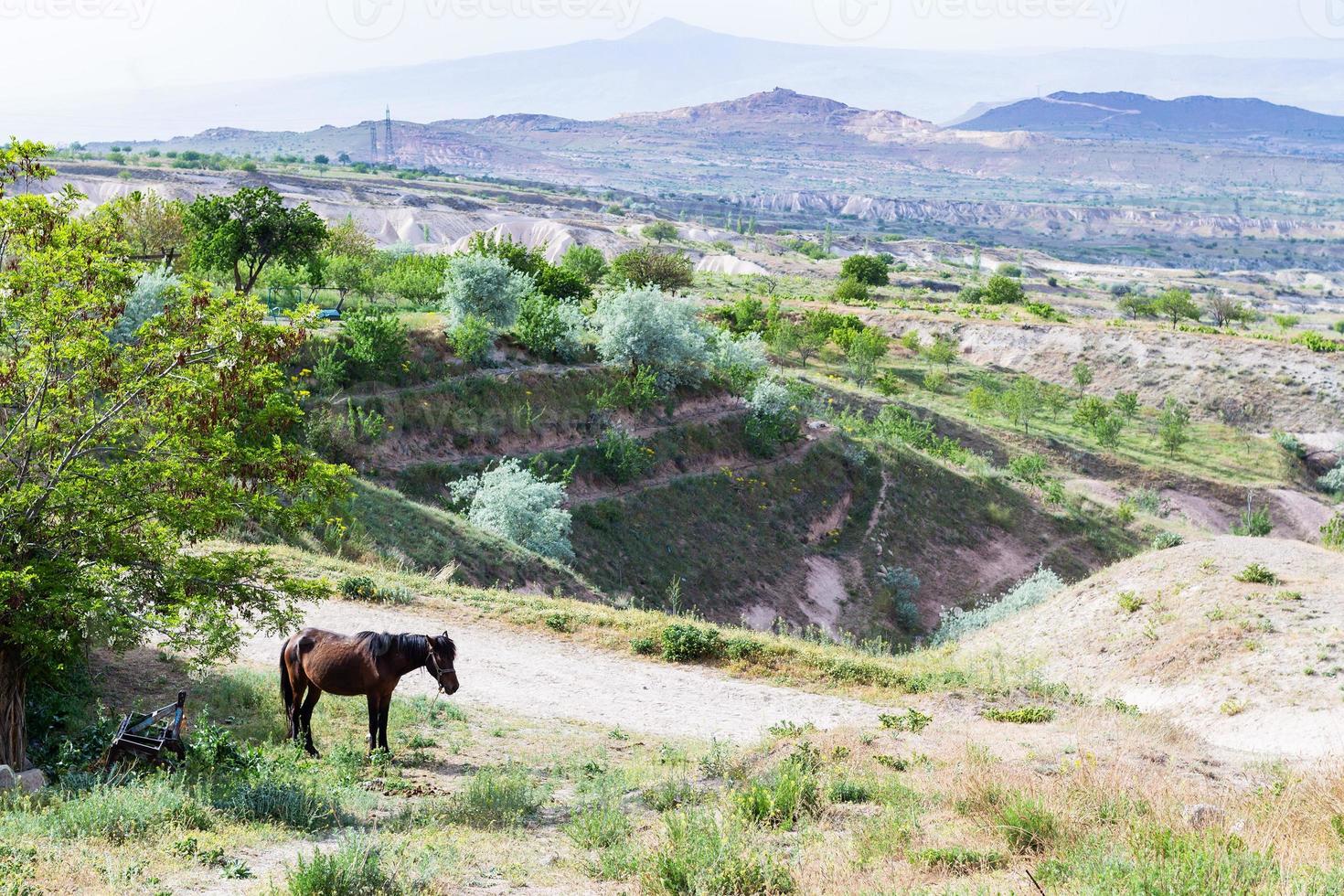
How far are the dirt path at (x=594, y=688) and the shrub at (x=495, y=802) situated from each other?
329cm

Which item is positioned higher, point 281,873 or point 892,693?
point 281,873

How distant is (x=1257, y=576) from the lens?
2034 centimetres

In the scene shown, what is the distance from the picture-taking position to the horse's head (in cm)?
1078

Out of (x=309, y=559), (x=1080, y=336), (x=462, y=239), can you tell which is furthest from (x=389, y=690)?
(x=462, y=239)

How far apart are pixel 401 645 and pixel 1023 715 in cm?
799

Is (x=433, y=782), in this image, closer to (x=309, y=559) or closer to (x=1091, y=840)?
(x=1091, y=840)

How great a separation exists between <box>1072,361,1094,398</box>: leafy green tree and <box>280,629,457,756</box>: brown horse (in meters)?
66.3

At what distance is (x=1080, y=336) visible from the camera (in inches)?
3083

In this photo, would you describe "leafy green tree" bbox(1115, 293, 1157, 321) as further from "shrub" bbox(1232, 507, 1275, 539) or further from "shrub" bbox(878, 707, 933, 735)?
"shrub" bbox(878, 707, 933, 735)

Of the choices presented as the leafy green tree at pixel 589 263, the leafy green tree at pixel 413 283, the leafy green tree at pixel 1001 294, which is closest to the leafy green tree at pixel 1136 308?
the leafy green tree at pixel 1001 294

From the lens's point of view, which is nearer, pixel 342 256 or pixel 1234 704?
pixel 1234 704

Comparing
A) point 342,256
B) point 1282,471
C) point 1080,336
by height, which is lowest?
point 1282,471

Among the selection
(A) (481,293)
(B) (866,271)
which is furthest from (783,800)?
(B) (866,271)

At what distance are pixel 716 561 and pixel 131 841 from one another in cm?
2830
